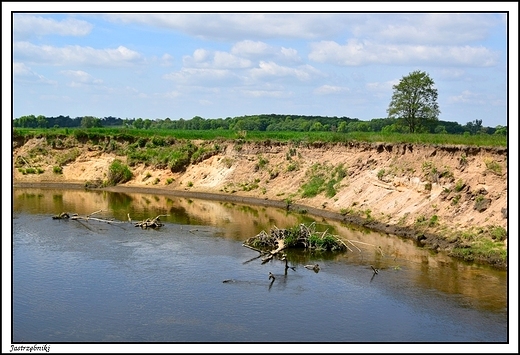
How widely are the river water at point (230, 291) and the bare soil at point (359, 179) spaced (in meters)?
2.76

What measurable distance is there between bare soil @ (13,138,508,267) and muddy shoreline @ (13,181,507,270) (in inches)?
3.1

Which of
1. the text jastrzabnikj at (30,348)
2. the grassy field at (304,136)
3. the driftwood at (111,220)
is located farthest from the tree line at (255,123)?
the text jastrzabnikj at (30,348)

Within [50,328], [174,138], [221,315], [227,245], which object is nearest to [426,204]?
[227,245]

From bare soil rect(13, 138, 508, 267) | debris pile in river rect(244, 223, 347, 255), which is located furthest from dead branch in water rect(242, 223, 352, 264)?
bare soil rect(13, 138, 508, 267)

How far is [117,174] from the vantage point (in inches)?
2223

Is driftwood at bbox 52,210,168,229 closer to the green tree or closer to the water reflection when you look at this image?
the water reflection

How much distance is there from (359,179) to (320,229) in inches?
339

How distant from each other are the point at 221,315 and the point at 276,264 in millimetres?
7185

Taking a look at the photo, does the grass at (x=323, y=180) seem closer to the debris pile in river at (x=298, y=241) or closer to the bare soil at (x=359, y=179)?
the bare soil at (x=359, y=179)

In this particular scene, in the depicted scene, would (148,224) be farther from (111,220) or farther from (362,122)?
(362,122)

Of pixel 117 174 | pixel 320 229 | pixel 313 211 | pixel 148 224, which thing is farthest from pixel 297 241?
pixel 117 174

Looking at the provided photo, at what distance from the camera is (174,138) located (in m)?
61.5

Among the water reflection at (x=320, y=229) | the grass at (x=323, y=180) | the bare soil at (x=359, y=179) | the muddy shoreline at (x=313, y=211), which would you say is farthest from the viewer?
the grass at (x=323, y=180)

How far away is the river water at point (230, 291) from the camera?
1962 centimetres
